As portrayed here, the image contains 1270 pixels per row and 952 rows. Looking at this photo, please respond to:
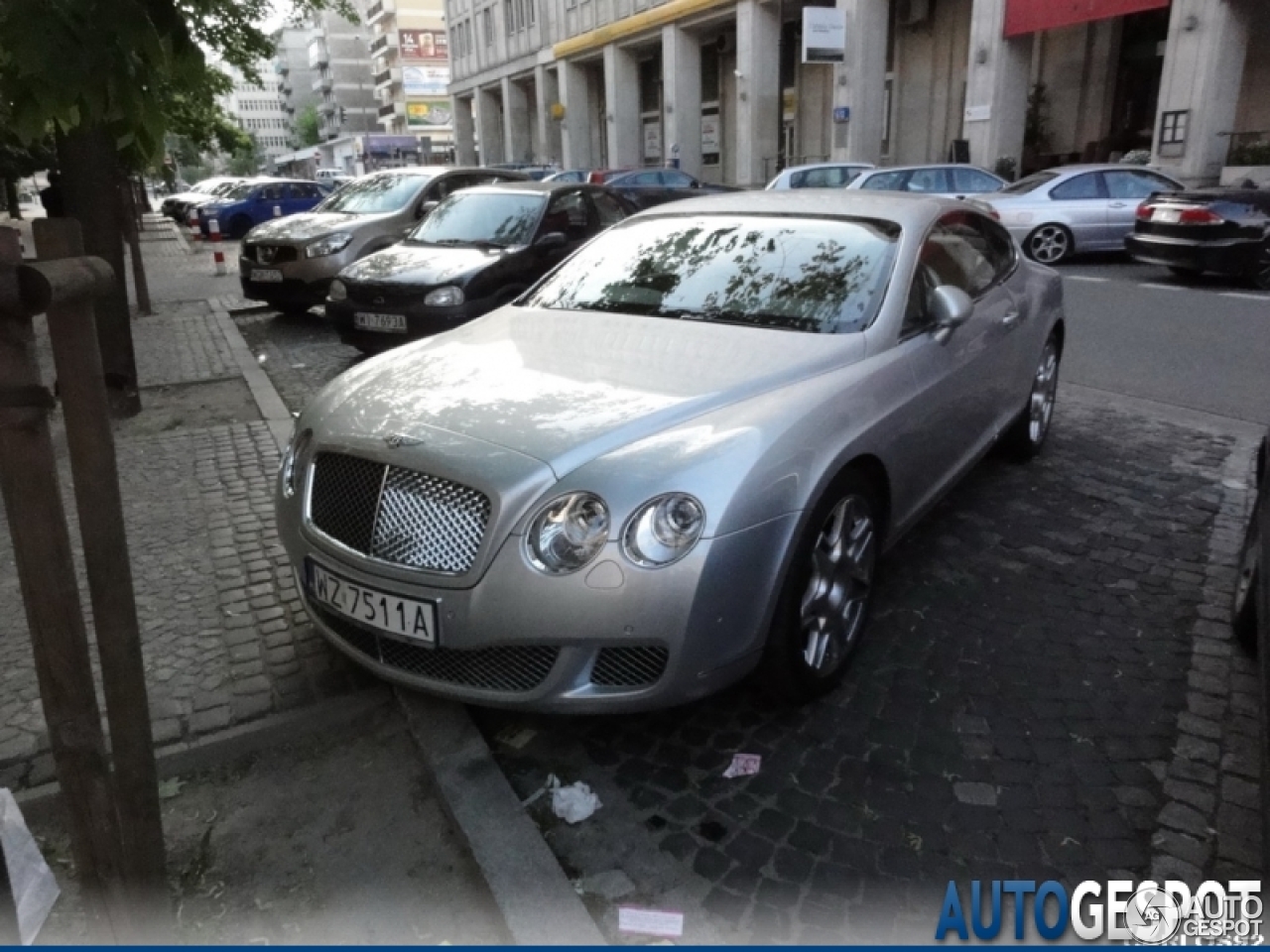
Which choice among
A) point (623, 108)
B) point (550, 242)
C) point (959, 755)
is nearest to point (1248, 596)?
point (959, 755)

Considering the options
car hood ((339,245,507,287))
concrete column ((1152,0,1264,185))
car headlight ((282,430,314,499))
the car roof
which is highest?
concrete column ((1152,0,1264,185))

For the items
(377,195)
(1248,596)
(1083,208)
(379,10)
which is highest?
(379,10)

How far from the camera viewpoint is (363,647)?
10.2 feet

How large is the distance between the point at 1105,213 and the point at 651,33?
27782 mm

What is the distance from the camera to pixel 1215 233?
11.8m

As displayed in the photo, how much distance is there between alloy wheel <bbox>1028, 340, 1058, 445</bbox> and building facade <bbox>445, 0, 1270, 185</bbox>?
17320mm

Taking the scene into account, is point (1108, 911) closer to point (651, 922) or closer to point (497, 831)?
point (651, 922)

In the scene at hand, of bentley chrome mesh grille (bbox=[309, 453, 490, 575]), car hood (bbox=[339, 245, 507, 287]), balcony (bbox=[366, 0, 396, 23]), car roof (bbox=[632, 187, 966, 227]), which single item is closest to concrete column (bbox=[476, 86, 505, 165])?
balcony (bbox=[366, 0, 396, 23])

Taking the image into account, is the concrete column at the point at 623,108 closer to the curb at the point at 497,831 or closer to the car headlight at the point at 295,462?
the car headlight at the point at 295,462

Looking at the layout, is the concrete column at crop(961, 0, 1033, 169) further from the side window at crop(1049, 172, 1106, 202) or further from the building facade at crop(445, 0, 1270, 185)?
the side window at crop(1049, 172, 1106, 202)

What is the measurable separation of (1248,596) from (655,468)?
2.30 metres

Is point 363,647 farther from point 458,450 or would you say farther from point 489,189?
point 489,189

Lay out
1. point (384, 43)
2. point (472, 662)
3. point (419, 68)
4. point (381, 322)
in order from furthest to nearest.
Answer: point (384, 43)
point (419, 68)
point (381, 322)
point (472, 662)

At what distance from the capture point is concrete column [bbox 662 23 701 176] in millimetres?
36062
